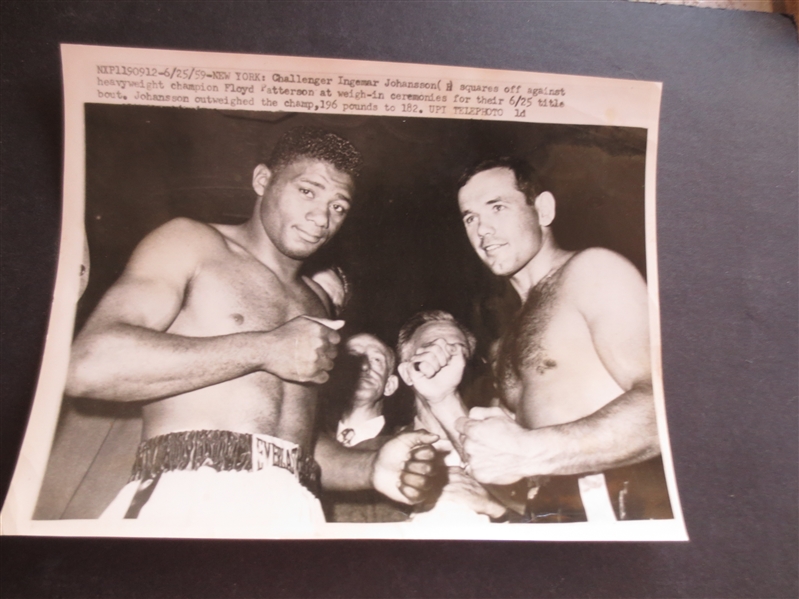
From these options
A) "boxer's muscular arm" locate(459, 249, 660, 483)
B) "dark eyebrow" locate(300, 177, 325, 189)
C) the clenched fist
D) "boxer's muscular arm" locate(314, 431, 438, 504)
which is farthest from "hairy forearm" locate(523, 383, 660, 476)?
"dark eyebrow" locate(300, 177, 325, 189)

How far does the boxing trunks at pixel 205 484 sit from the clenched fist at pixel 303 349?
0.07 m

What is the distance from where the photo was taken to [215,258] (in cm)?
60

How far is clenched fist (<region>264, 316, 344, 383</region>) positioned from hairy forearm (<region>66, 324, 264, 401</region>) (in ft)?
0.06

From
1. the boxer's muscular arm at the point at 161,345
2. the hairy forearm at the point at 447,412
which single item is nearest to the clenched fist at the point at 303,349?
the boxer's muscular arm at the point at 161,345

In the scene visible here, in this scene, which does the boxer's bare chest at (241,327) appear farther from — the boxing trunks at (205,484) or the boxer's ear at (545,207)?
the boxer's ear at (545,207)

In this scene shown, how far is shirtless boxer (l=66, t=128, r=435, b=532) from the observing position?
565 millimetres

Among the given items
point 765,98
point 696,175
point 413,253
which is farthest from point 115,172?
point 765,98

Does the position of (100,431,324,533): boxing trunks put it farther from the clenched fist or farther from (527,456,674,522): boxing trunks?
(527,456,674,522): boxing trunks

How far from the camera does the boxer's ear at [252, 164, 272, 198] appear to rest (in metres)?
0.62

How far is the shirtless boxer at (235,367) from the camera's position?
57 cm

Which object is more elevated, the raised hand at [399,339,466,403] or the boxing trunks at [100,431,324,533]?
the raised hand at [399,339,466,403]

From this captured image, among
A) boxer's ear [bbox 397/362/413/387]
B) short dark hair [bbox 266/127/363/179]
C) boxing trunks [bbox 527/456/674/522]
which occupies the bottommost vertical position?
boxing trunks [bbox 527/456/674/522]

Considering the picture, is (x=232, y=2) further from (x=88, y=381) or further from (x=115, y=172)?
(x=88, y=381)

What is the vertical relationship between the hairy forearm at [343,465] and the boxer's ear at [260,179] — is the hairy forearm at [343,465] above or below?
below
